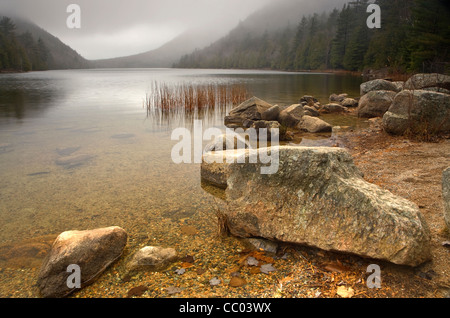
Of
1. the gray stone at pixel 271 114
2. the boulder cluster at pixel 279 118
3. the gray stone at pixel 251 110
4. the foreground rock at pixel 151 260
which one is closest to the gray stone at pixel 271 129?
the boulder cluster at pixel 279 118

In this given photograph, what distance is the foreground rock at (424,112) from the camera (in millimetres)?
7625

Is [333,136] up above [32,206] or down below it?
above

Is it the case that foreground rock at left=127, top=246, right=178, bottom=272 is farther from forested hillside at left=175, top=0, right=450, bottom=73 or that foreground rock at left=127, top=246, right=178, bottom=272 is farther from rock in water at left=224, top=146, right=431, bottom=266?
forested hillside at left=175, top=0, right=450, bottom=73

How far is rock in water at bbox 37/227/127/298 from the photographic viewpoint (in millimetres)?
3004

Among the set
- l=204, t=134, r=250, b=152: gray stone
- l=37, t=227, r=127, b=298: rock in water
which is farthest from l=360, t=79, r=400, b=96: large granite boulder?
l=37, t=227, r=127, b=298: rock in water

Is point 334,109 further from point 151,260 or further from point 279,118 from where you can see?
point 151,260

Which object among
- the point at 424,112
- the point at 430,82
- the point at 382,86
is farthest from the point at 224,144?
the point at 382,86

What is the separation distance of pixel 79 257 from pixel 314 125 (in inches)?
372

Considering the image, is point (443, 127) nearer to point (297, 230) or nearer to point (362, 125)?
point (362, 125)

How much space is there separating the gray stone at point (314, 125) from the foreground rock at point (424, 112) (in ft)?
8.95
